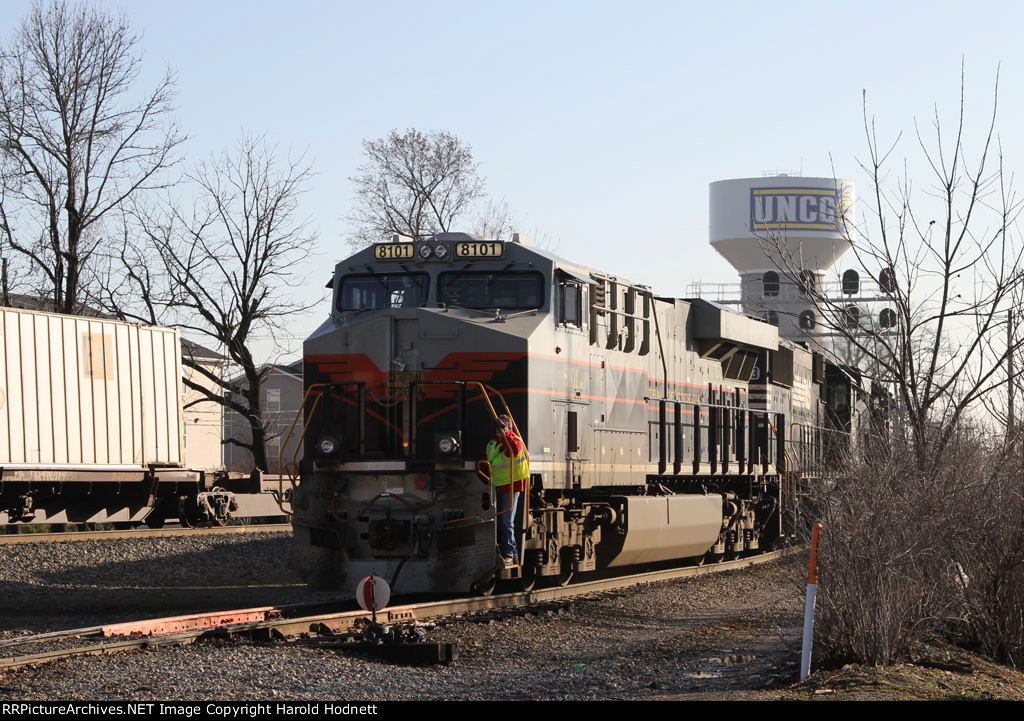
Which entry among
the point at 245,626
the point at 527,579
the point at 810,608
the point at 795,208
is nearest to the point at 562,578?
the point at 527,579

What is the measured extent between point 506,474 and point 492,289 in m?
2.30

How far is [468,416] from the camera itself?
42.7 feet

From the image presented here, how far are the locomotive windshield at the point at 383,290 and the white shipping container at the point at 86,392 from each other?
8861 mm

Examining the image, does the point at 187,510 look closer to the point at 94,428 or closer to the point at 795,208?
the point at 94,428

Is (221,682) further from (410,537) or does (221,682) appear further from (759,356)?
(759,356)

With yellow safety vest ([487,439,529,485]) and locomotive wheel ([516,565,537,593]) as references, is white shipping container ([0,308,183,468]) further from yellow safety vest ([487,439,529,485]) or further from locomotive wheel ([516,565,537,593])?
yellow safety vest ([487,439,529,485])

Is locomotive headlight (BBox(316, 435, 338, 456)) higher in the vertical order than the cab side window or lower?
lower

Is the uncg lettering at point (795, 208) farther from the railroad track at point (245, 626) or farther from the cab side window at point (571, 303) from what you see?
the railroad track at point (245, 626)

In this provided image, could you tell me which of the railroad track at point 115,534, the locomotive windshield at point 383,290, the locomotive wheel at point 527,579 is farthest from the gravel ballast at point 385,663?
the locomotive windshield at point 383,290

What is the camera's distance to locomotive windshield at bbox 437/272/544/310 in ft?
44.7

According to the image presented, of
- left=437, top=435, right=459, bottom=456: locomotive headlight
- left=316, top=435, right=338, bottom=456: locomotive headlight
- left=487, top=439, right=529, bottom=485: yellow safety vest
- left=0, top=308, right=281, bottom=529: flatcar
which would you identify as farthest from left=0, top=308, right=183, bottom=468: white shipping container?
left=487, top=439, right=529, bottom=485: yellow safety vest

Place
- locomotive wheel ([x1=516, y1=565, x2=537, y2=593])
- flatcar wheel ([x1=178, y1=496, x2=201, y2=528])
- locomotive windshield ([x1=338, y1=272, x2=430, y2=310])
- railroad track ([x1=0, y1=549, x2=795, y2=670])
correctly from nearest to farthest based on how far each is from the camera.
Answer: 1. railroad track ([x1=0, y1=549, x2=795, y2=670])
2. locomotive windshield ([x1=338, y1=272, x2=430, y2=310])
3. locomotive wheel ([x1=516, y1=565, x2=537, y2=593])
4. flatcar wheel ([x1=178, y1=496, x2=201, y2=528])

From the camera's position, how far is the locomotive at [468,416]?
12.7 m
